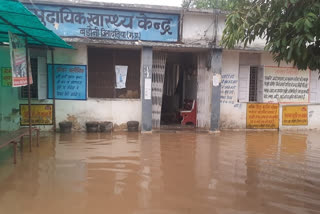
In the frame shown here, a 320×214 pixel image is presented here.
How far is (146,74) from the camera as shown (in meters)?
9.24

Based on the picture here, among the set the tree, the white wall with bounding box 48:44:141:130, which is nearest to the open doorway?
the white wall with bounding box 48:44:141:130

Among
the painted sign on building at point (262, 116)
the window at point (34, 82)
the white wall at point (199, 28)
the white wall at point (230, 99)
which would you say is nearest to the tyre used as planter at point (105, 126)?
the window at point (34, 82)

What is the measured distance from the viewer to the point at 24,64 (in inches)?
250

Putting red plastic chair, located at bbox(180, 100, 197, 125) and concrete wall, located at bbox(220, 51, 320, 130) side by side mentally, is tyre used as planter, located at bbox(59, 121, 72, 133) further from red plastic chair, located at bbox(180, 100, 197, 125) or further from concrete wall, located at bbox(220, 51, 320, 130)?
concrete wall, located at bbox(220, 51, 320, 130)

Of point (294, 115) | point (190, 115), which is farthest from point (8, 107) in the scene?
point (294, 115)

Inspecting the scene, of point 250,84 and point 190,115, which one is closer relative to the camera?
point 190,115

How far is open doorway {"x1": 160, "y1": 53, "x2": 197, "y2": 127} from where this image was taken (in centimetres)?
1102

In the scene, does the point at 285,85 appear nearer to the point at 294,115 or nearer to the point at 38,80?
the point at 294,115

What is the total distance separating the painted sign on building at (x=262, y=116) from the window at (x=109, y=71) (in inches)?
167

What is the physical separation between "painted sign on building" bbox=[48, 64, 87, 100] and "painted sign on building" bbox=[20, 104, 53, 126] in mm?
416

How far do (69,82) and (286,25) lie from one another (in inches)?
298

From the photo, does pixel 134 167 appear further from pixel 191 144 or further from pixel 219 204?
pixel 191 144

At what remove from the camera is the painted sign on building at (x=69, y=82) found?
9117 mm

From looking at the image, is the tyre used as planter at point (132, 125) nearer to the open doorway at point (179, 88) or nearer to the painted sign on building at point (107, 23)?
the open doorway at point (179, 88)
